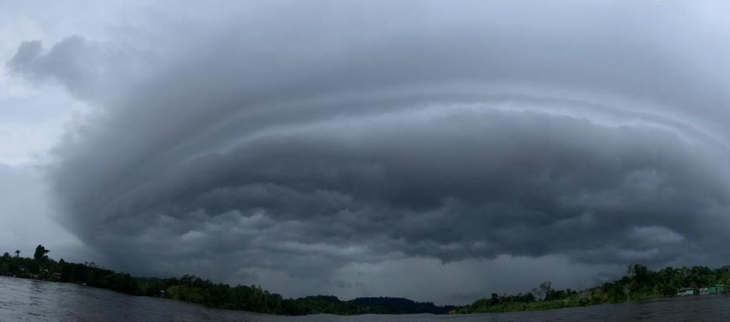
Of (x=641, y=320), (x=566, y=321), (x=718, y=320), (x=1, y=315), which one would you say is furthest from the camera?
(x=566, y=321)

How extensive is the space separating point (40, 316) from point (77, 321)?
6527 millimetres

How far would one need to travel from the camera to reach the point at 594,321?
129 meters

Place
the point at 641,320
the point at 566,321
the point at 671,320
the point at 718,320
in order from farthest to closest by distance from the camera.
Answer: the point at 566,321, the point at 641,320, the point at 671,320, the point at 718,320

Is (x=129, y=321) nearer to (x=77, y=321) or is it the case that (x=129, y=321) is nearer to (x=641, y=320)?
(x=77, y=321)

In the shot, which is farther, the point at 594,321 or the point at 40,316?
the point at 594,321

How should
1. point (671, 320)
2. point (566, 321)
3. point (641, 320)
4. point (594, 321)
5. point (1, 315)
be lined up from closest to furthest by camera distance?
point (1, 315), point (671, 320), point (641, 320), point (594, 321), point (566, 321)

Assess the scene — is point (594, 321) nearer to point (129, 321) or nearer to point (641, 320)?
point (641, 320)

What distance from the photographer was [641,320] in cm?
11281

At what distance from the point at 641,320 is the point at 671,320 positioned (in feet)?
36.2

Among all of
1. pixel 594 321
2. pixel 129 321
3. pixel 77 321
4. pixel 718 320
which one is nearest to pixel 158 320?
pixel 129 321

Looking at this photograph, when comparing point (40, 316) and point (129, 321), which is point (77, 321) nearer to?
point (40, 316)

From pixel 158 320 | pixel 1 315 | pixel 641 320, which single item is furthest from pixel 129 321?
pixel 641 320

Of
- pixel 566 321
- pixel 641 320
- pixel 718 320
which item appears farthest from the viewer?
pixel 566 321

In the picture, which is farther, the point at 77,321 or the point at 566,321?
Answer: the point at 566,321
